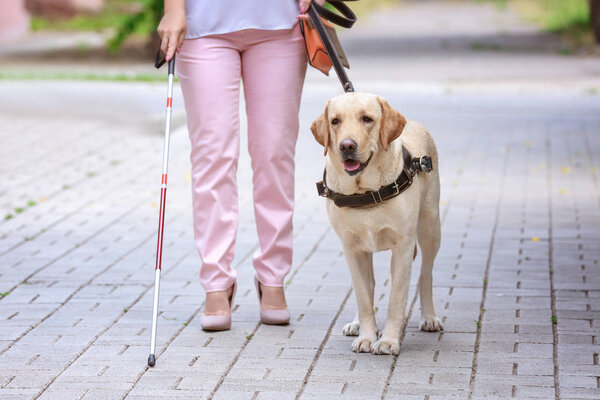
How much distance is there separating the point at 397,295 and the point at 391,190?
19.6 inches

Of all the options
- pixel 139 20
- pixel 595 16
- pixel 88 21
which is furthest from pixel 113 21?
pixel 595 16

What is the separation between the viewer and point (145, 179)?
32.5 feet

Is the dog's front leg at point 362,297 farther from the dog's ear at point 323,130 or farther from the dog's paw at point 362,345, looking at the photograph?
the dog's ear at point 323,130

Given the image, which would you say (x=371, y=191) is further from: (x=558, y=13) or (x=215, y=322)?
(x=558, y=13)

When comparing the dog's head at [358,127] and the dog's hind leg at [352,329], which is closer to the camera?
the dog's head at [358,127]

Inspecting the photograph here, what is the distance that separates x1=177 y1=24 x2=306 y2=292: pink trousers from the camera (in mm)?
5281

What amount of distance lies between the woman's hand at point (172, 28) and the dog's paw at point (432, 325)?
178 cm

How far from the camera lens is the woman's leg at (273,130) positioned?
5.33 meters

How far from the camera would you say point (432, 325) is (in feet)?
17.4

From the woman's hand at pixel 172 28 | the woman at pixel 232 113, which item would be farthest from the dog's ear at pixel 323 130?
the woman's hand at pixel 172 28

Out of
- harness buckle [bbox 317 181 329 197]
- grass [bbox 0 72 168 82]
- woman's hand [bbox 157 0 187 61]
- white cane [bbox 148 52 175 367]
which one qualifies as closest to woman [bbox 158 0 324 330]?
woman's hand [bbox 157 0 187 61]

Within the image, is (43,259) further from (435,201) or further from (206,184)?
(435,201)

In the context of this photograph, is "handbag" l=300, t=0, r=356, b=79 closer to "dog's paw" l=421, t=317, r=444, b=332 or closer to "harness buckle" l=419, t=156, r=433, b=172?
"harness buckle" l=419, t=156, r=433, b=172

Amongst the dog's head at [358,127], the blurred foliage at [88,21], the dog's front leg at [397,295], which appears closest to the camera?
the dog's head at [358,127]
